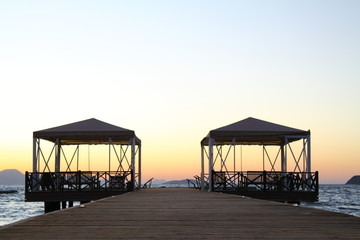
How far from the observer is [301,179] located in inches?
827

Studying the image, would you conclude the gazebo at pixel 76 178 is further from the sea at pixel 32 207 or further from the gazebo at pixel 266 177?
the sea at pixel 32 207

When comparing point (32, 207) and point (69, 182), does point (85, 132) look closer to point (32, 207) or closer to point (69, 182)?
point (69, 182)

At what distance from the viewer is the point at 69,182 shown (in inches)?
824

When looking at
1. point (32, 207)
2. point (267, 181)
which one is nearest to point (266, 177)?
point (267, 181)

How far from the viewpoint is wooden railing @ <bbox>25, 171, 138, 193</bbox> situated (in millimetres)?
20938

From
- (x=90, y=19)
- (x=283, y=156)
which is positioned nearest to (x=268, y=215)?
(x=90, y=19)

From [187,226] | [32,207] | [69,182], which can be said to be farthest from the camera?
[32,207]

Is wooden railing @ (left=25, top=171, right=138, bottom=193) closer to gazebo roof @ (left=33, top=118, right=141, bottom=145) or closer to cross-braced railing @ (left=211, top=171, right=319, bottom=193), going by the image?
gazebo roof @ (left=33, top=118, right=141, bottom=145)

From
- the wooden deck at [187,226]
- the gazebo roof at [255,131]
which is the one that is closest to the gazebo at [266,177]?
the gazebo roof at [255,131]

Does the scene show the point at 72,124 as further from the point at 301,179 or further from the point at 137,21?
the point at 301,179

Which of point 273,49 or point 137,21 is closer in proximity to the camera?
point 137,21

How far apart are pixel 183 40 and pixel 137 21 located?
99.0 inches

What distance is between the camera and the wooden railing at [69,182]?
20938 millimetres

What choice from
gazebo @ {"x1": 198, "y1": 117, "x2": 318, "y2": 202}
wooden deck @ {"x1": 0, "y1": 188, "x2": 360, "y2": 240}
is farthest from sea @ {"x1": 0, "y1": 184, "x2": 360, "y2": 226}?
wooden deck @ {"x1": 0, "y1": 188, "x2": 360, "y2": 240}
